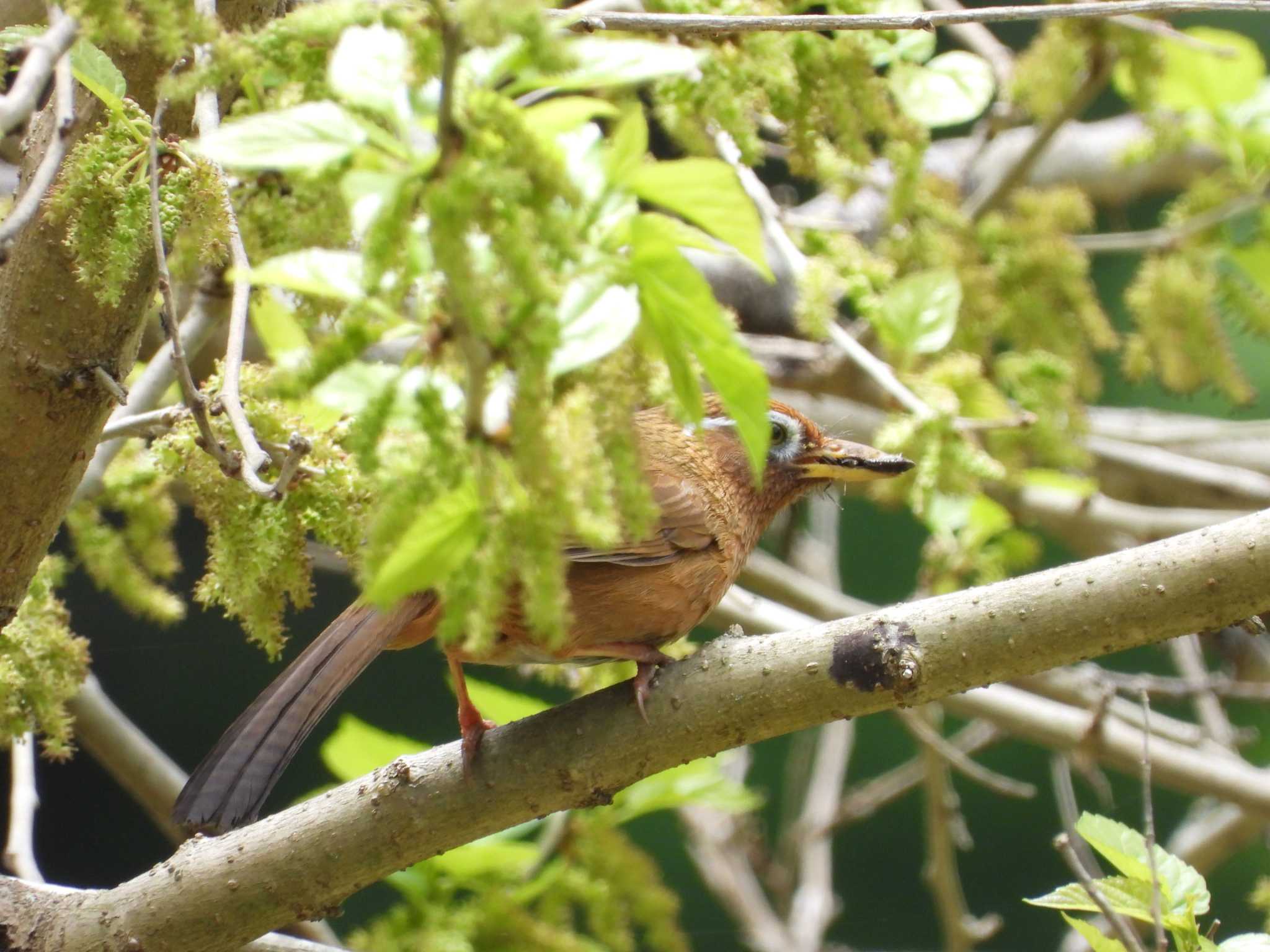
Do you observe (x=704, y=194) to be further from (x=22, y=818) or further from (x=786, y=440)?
(x=22, y=818)

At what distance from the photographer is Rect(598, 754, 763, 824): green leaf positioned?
10.5 ft

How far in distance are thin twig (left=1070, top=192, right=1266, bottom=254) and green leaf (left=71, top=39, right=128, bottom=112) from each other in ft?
11.3

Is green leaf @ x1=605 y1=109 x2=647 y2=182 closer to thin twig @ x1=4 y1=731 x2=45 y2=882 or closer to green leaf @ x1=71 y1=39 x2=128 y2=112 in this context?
green leaf @ x1=71 y1=39 x2=128 y2=112

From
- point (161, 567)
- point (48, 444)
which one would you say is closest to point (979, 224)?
point (161, 567)

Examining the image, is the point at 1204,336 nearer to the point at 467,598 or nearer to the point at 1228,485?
the point at 1228,485

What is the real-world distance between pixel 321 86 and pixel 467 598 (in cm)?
65

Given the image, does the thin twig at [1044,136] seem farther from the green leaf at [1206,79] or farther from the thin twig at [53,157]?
the thin twig at [53,157]

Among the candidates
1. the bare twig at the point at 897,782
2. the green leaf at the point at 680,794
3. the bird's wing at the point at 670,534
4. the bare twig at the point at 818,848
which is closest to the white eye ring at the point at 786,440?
the bird's wing at the point at 670,534

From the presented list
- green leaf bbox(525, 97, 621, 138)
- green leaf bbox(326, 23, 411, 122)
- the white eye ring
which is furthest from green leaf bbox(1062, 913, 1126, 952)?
green leaf bbox(326, 23, 411, 122)

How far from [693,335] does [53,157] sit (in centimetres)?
78

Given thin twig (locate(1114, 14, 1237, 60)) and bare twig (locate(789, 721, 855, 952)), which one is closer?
thin twig (locate(1114, 14, 1237, 60))

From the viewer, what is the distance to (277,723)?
6.91 feet

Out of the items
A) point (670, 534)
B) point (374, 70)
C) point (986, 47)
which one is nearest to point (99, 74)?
point (374, 70)

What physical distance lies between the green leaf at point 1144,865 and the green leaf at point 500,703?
116cm
